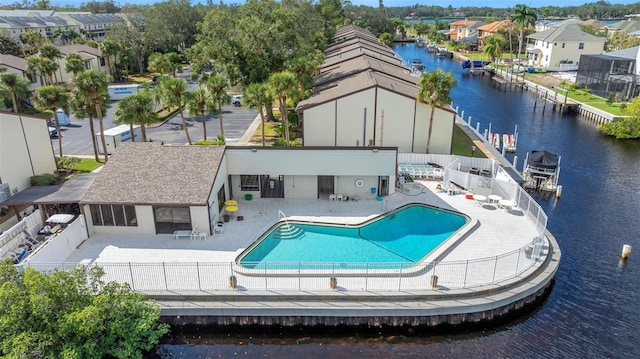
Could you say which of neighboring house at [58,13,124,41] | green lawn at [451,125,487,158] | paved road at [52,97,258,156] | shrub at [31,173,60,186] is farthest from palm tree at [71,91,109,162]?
neighboring house at [58,13,124,41]

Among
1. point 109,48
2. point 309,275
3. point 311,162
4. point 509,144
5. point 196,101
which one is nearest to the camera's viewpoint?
point 309,275

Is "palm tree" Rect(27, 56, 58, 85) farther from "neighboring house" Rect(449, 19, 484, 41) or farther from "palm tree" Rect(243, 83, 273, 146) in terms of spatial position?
"neighboring house" Rect(449, 19, 484, 41)

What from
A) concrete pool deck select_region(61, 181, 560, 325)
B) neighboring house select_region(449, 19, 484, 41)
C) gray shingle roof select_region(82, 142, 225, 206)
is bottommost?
concrete pool deck select_region(61, 181, 560, 325)

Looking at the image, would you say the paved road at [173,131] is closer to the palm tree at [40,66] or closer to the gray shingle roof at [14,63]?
the palm tree at [40,66]

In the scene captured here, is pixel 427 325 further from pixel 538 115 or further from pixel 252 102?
pixel 538 115

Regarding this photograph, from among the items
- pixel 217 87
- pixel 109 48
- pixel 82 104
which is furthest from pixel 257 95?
pixel 109 48

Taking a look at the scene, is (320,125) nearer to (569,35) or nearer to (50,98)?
(50,98)
